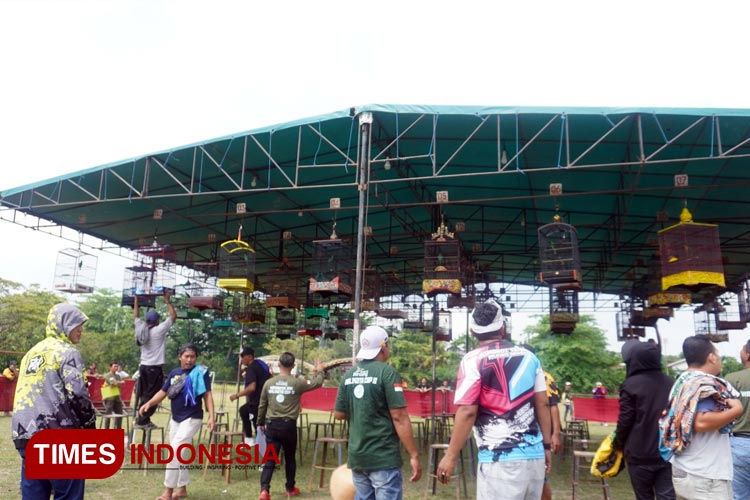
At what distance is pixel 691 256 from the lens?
27.7 ft

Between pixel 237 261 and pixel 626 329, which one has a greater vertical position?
pixel 237 261

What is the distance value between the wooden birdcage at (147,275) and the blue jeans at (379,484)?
7585mm

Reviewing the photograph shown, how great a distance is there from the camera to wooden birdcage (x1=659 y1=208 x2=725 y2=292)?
8.07 metres

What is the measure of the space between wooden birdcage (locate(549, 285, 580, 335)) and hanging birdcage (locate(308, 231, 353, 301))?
180 inches

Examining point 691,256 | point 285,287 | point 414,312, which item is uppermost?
point 414,312

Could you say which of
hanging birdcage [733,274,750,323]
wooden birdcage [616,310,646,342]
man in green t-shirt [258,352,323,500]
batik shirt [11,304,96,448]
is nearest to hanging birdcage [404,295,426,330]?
wooden birdcage [616,310,646,342]

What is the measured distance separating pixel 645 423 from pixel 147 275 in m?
12.5

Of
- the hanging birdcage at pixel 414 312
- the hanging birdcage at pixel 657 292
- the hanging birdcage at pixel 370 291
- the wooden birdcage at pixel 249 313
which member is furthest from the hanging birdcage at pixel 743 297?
the wooden birdcage at pixel 249 313

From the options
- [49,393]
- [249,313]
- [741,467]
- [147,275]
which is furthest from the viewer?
[249,313]

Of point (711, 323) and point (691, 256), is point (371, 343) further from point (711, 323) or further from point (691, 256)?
point (711, 323)

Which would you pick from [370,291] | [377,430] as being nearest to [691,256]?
[377,430]

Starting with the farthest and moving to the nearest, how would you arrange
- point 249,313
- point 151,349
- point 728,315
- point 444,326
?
point 444,326
point 728,315
point 249,313
point 151,349

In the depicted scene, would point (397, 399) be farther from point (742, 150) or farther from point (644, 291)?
point (644, 291)

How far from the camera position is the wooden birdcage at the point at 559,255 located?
29.4ft
